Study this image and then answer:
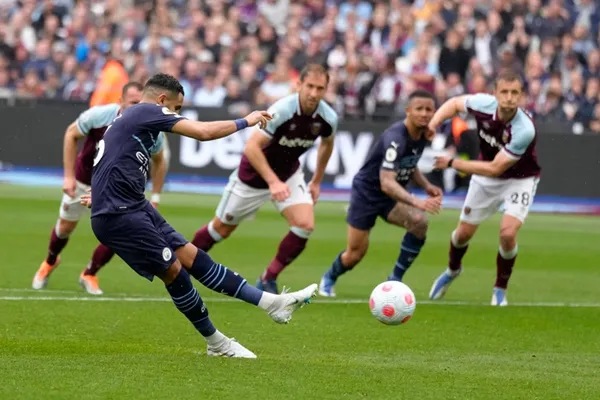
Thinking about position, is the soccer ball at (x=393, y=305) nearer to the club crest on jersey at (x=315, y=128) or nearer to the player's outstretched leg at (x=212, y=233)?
the club crest on jersey at (x=315, y=128)

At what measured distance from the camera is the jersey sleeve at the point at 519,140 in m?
11.9

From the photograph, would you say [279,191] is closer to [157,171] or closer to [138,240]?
[157,171]

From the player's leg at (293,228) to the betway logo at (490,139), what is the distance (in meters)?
1.86

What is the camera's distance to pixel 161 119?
816 cm

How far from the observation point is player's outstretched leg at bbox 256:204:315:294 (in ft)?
40.6

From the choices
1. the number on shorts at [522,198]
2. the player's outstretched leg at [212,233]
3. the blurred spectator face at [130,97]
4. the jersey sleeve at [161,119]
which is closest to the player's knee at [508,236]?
the number on shorts at [522,198]

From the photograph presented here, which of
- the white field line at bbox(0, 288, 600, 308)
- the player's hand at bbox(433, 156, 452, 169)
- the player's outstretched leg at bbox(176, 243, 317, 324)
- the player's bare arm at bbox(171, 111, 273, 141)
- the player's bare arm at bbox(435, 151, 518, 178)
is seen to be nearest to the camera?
the player's bare arm at bbox(171, 111, 273, 141)

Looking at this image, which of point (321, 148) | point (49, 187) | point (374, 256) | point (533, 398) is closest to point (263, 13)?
point (49, 187)

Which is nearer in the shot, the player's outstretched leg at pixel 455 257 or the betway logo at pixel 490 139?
the betway logo at pixel 490 139

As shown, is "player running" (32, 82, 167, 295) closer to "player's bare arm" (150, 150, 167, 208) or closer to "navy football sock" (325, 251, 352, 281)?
"player's bare arm" (150, 150, 167, 208)

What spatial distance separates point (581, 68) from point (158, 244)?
18.9 metres

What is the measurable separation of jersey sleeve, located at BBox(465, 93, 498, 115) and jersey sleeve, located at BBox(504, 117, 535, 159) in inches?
13.1

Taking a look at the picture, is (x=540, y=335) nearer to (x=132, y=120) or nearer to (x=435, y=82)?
(x=132, y=120)

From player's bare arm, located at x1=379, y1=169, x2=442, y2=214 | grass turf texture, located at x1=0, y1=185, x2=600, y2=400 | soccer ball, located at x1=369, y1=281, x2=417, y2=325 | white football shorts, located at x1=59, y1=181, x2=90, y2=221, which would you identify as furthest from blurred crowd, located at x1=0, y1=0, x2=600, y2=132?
soccer ball, located at x1=369, y1=281, x2=417, y2=325
